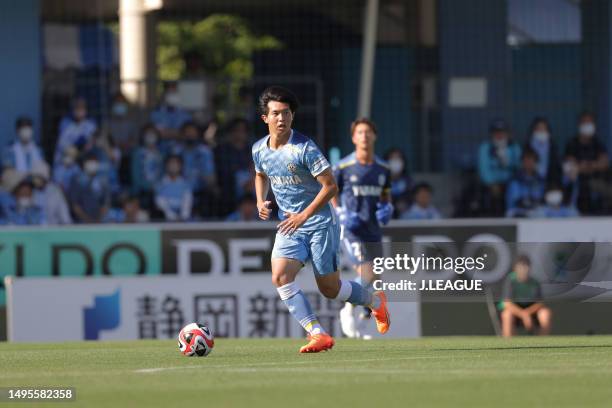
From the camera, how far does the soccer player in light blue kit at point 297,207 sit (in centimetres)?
1034

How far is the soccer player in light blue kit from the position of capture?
10336 mm

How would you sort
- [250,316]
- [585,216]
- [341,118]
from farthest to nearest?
1. [341,118]
2. [585,216]
3. [250,316]

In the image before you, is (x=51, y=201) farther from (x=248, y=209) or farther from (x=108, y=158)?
(x=248, y=209)

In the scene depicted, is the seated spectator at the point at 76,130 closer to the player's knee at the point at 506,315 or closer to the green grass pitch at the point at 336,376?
the player's knee at the point at 506,315

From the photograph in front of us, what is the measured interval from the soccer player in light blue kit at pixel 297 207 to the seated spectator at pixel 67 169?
8.60m

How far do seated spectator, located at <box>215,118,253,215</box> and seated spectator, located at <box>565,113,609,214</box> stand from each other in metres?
4.41

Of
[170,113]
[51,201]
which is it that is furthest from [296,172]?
[170,113]

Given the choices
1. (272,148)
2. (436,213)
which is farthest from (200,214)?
(272,148)

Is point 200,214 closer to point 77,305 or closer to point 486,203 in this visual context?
point 77,305

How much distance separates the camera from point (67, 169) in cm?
1900

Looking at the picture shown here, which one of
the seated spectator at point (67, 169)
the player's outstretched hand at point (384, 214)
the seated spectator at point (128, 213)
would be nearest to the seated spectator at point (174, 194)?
the seated spectator at point (128, 213)

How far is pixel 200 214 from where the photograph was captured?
62.1ft

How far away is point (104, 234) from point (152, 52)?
6.12m

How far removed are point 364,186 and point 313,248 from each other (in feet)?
12.6
